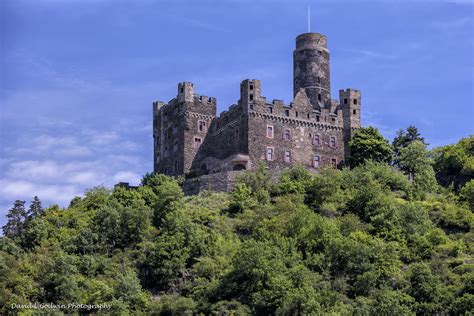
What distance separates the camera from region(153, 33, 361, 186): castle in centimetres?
9488

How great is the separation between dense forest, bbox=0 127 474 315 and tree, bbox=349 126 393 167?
6.34 feet

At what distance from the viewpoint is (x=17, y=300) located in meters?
71.8

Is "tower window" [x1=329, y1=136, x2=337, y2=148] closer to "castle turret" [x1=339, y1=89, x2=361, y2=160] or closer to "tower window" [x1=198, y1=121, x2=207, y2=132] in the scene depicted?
"castle turret" [x1=339, y1=89, x2=361, y2=160]

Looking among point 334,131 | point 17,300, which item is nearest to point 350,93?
point 334,131

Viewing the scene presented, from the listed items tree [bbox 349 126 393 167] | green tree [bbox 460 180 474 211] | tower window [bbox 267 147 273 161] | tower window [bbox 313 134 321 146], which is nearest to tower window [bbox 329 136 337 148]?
tower window [bbox 313 134 321 146]

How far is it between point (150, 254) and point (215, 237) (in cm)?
498

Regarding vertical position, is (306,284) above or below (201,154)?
below

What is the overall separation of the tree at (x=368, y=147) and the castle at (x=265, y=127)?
1.07 meters

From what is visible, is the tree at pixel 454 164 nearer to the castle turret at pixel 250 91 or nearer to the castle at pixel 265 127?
the castle at pixel 265 127

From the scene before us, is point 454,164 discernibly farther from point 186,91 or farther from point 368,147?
point 186,91

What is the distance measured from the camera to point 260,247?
→ 2938 inches

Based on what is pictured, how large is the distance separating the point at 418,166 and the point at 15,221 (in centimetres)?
3212

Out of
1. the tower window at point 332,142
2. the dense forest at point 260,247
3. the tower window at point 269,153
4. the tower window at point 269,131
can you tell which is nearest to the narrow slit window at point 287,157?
the tower window at point 269,153

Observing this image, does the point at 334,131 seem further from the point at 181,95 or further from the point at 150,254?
the point at 150,254
